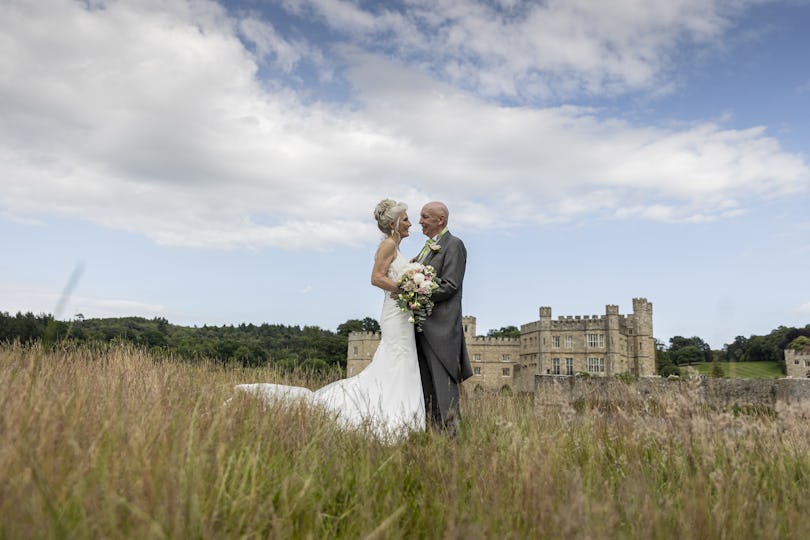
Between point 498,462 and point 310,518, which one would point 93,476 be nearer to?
point 310,518

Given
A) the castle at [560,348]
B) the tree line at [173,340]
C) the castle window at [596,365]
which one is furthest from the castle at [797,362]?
the tree line at [173,340]

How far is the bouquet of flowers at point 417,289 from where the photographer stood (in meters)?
5.47

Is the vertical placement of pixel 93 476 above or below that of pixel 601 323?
below

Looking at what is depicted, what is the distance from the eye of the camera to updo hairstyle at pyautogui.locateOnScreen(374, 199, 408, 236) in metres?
6.04

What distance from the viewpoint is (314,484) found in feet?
9.11

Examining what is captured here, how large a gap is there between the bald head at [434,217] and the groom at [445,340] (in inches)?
0.8

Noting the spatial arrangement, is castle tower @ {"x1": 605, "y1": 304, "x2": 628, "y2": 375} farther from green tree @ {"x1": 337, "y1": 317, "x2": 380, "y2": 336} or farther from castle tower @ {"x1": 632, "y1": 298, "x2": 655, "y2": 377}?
green tree @ {"x1": 337, "y1": 317, "x2": 380, "y2": 336}

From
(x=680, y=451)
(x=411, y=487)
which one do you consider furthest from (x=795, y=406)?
(x=411, y=487)

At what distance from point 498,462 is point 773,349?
7391 cm

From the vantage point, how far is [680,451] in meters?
3.96

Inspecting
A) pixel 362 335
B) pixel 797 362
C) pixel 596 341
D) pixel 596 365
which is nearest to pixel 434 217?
pixel 362 335

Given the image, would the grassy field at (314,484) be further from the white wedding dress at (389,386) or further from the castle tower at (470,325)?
the castle tower at (470,325)

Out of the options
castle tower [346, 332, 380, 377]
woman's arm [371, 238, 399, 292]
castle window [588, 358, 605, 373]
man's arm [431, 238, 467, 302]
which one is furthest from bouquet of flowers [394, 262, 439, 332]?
castle window [588, 358, 605, 373]

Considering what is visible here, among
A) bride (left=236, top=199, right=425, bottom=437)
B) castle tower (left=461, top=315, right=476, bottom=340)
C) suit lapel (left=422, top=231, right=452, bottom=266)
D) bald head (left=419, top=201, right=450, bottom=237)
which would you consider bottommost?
bride (left=236, top=199, right=425, bottom=437)
